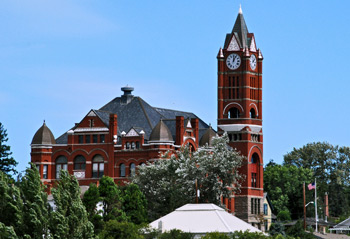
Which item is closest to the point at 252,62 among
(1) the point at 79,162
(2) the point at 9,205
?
(1) the point at 79,162

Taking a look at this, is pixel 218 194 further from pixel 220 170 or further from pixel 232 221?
pixel 232 221

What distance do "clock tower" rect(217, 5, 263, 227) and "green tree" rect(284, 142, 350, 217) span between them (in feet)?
149

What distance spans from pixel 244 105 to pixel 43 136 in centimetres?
2679

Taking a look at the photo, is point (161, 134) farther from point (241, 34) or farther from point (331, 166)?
point (331, 166)

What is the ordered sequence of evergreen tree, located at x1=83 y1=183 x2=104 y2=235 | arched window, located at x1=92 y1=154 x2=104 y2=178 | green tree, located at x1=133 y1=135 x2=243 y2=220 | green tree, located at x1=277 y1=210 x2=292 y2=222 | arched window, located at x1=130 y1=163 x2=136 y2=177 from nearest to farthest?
evergreen tree, located at x1=83 y1=183 x2=104 y2=235 → green tree, located at x1=133 y1=135 x2=243 y2=220 → arched window, located at x1=130 y1=163 x2=136 y2=177 → arched window, located at x1=92 y1=154 x2=104 y2=178 → green tree, located at x1=277 y1=210 x2=292 y2=222

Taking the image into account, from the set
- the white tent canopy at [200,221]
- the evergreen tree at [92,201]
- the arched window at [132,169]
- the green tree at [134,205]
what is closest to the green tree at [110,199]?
the evergreen tree at [92,201]

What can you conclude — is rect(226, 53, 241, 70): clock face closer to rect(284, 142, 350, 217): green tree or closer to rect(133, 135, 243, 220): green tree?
rect(133, 135, 243, 220): green tree

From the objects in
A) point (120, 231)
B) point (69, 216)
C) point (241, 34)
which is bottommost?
point (120, 231)

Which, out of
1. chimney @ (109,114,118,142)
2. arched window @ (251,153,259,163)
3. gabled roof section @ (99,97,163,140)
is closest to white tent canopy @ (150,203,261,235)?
chimney @ (109,114,118,142)

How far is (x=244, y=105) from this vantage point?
13225 cm

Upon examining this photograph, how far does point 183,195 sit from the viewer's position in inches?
4313

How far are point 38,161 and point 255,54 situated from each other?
32.6m

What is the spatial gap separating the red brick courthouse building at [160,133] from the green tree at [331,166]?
45.8m

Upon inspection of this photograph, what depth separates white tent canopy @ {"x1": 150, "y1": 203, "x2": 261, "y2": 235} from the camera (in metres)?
79.4
